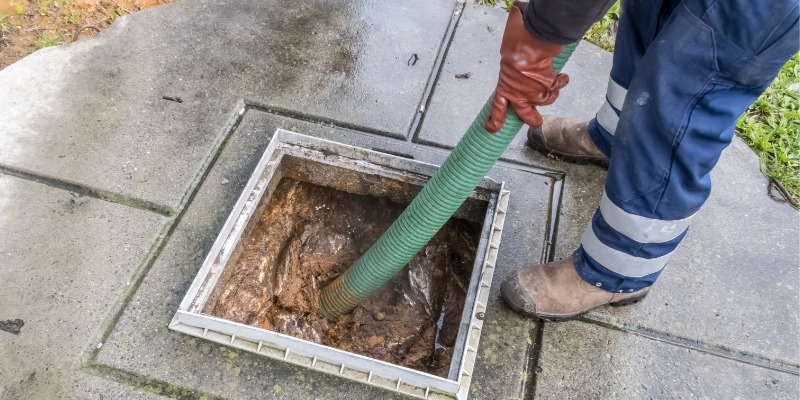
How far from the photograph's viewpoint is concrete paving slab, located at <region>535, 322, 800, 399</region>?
6.08 ft

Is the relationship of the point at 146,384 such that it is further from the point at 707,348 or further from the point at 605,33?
the point at 605,33

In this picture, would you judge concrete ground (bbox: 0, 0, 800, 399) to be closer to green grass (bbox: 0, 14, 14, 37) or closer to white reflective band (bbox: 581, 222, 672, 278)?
white reflective band (bbox: 581, 222, 672, 278)

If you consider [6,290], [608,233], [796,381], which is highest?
[608,233]

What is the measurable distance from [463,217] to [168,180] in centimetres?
107

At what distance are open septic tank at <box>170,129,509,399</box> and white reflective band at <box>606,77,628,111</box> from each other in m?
0.50

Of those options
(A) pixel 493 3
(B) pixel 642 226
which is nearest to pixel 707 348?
(B) pixel 642 226

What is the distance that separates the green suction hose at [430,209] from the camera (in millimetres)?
1633

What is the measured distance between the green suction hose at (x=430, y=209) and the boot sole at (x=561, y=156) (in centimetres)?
71

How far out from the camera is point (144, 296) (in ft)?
6.31

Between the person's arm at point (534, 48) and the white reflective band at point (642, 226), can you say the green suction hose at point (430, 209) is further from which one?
the white reflective band at point (642, 226)

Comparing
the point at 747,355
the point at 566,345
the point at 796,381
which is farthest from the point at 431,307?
the point at 796,381

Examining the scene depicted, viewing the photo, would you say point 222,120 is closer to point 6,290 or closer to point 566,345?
point 6,290

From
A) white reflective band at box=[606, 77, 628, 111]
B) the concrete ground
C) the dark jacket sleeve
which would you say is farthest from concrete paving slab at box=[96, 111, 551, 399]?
the dark jacket sleeve

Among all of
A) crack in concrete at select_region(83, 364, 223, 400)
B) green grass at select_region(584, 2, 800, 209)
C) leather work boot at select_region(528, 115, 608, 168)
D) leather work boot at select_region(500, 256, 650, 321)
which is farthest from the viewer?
green grass at select_region(584, 2, 800, 209)
